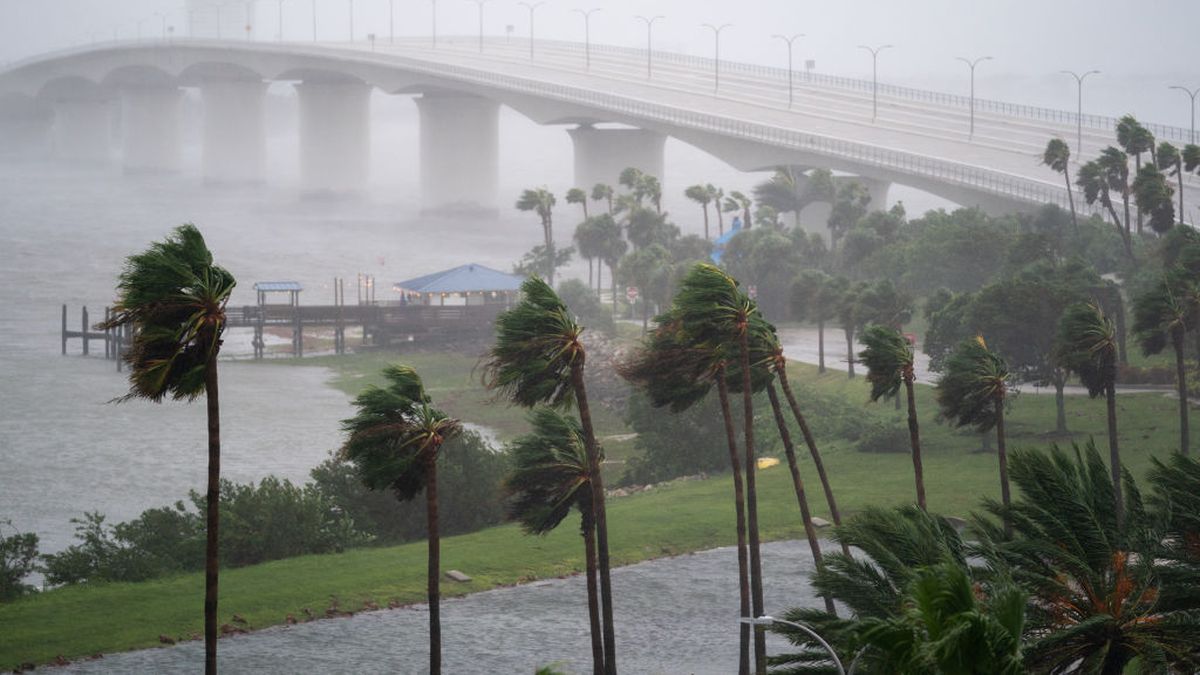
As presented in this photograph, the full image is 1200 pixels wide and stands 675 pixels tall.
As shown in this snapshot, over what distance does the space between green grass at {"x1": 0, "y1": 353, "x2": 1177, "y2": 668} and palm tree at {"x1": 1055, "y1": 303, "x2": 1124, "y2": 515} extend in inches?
220

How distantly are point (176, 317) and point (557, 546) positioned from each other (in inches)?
982

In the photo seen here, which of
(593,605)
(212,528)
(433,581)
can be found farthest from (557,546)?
(212,528)

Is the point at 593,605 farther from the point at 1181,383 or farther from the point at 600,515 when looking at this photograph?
the point at 1181,383

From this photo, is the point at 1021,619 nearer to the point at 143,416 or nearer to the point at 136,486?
the point at 136,486

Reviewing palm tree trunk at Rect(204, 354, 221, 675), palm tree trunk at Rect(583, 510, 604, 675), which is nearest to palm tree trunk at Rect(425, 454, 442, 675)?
palm tree trunk at Rect(583, 510, 604, 675)

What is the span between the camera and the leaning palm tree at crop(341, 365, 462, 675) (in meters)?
31.5

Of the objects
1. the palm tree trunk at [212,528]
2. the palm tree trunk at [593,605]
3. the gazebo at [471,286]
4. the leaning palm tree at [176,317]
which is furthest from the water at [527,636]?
the gazebo at [471,286]

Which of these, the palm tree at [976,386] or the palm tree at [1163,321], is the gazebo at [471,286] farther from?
the palm tree at [976,386]

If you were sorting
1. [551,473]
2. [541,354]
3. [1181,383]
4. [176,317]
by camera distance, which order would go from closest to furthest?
[176,317] → [541,354] → [551,473] → [1181,383]

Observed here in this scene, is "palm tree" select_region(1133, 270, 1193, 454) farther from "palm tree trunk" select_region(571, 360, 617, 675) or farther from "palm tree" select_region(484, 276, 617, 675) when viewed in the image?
"palm tree" select_region(484, 276, 617, 675)

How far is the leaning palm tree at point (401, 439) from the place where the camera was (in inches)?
1242

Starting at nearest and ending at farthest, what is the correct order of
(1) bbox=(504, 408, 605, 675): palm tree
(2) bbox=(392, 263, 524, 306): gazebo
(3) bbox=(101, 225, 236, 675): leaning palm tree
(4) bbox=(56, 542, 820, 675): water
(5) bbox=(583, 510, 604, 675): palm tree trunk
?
(3) bbox=(101, 225, 236, 675): leaning palm tree
(5) bbox=(583, 510, 604, 675): palm tree trunk
(1) bbox=(504, 408, 605, 675): palm tree
(4) bbox=(56, 542, 820, 675): water
(2) bbox=(392, 263, 524, 306): gazebo

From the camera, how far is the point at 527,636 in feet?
137

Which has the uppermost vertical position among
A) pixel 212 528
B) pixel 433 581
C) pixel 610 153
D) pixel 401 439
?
pixel 610 153
